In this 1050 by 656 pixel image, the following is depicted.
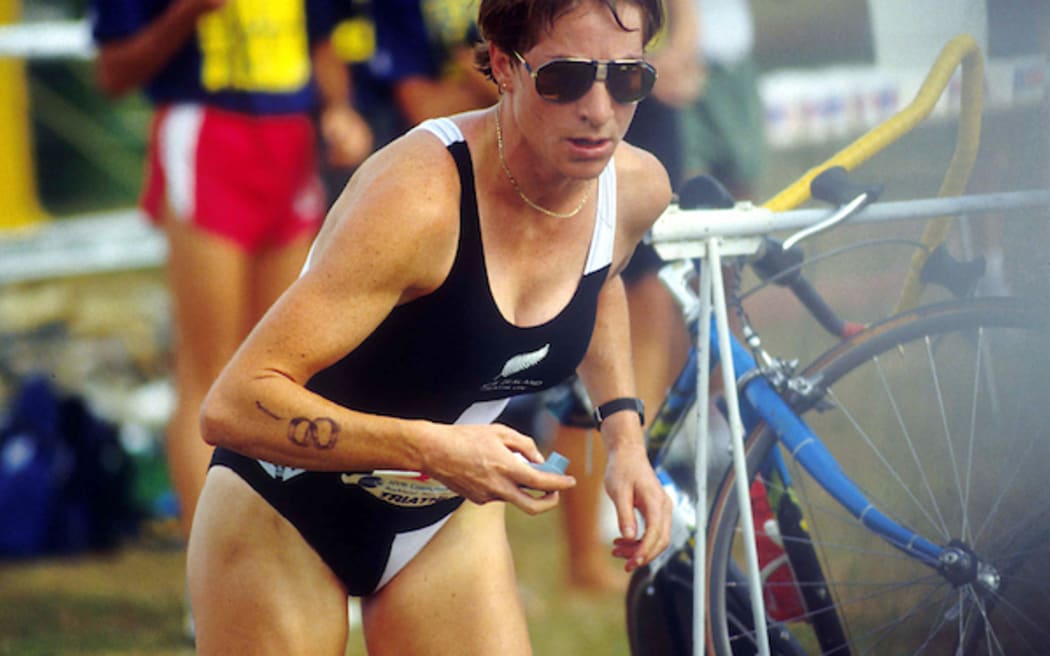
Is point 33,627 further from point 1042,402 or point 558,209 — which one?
point 1042,402

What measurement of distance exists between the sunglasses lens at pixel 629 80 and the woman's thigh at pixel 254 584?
0.95m

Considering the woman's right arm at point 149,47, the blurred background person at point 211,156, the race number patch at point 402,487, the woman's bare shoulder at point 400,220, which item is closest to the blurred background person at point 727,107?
the blurred background person at point 211,156

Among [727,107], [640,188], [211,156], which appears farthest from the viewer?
[727,107]

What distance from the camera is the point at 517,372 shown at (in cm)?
245

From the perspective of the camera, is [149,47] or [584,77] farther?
[149,47]

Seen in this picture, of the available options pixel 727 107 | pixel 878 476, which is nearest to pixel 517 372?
pixel 878 476

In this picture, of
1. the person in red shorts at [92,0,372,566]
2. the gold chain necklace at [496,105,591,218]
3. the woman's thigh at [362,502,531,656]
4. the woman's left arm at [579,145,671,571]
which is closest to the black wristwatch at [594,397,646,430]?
the woman's left arm at [579,145,671,571]

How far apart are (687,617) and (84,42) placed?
4868mm

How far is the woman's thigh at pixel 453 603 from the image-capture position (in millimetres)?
2629

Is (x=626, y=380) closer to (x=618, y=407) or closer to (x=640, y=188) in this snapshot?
(x=618, y=407)

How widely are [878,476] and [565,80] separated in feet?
3.58

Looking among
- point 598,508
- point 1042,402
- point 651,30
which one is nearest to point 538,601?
point 598,508

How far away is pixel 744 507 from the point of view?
256 cm

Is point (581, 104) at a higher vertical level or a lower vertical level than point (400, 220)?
higher
